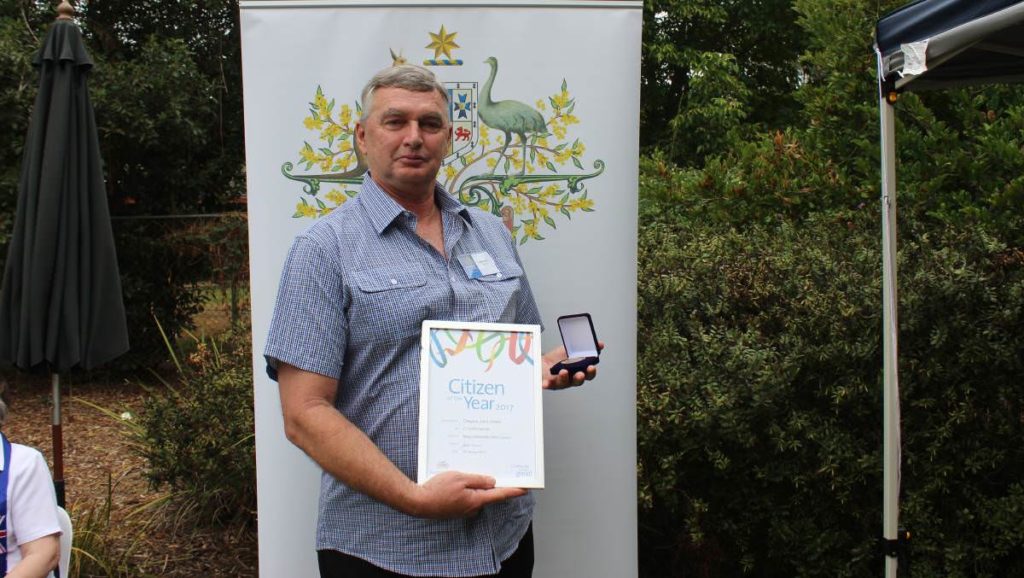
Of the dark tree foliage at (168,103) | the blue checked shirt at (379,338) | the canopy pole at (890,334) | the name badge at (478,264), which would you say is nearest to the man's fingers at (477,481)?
the blue checked shirt at (379,338)

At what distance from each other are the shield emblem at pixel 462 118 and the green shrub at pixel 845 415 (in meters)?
1.44

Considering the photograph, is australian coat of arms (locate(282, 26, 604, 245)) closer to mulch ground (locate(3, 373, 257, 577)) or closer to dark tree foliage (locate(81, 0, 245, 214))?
mulch ground (locate(3, 373, 257, 577))

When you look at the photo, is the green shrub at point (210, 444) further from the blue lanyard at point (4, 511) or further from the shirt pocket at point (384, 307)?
the shirt pocket at point (384, 307)

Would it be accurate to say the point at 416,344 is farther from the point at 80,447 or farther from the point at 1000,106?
the point at 80,447

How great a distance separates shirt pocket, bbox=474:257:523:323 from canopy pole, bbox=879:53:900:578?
4.80ft

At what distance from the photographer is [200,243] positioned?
8.24 meters

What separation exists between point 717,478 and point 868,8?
376 centimetres

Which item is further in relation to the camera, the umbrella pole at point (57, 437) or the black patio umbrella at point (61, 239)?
the umbrella pole at point (57, 437)

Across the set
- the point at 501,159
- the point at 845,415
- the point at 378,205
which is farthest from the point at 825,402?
the point at 378,205

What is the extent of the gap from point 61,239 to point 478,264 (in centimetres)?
256

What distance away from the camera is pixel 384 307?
74.6 inches

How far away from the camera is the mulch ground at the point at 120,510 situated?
436 cm

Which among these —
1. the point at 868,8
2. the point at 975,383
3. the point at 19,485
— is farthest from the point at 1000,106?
the point at 19,485

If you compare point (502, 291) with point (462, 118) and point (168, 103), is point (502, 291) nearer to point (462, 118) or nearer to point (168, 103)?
point (462, 118)
